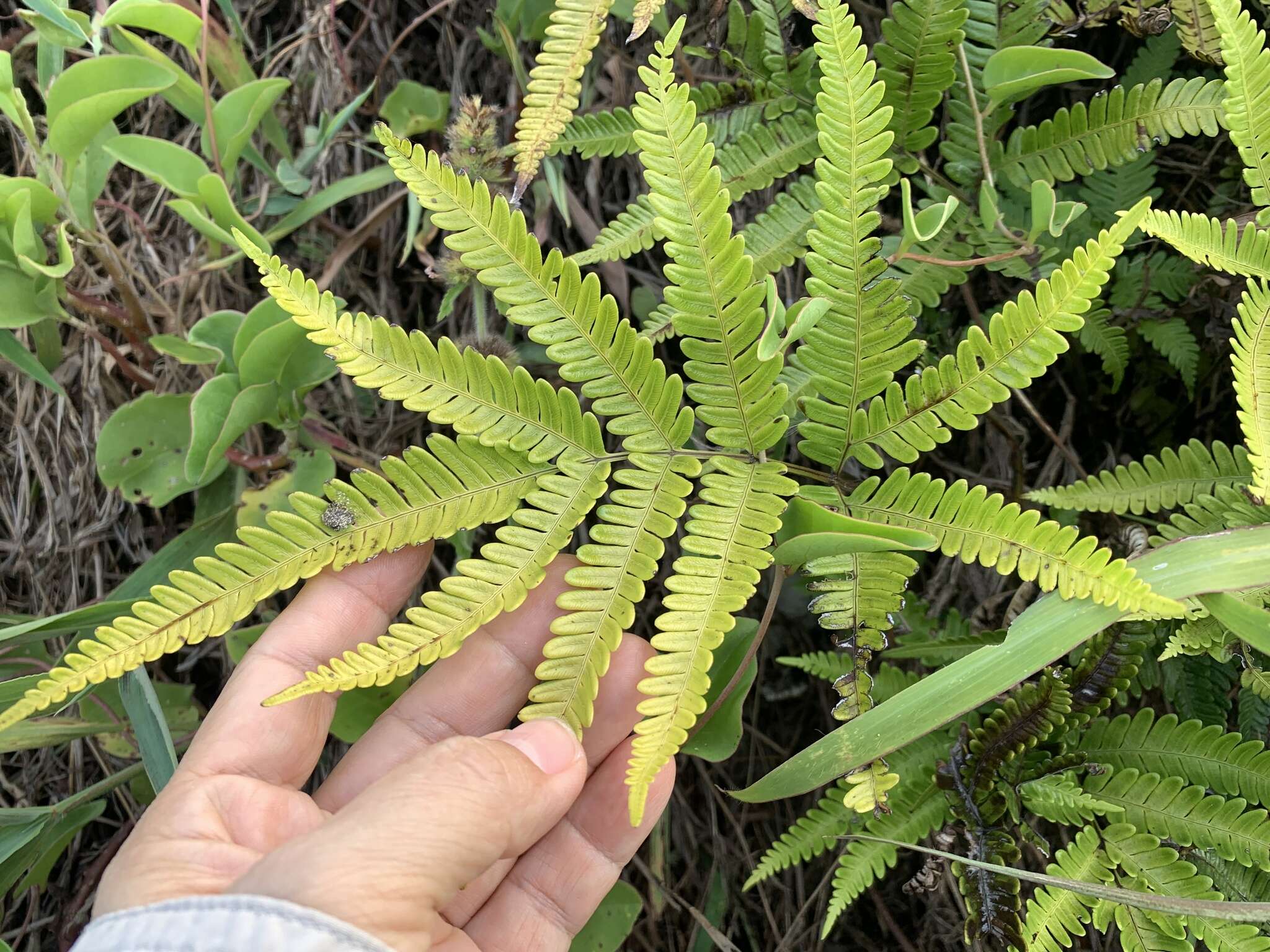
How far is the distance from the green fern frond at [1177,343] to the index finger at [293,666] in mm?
1586

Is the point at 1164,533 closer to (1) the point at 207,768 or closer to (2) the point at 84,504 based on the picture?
(1) the point at 207,768

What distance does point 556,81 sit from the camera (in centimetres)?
155

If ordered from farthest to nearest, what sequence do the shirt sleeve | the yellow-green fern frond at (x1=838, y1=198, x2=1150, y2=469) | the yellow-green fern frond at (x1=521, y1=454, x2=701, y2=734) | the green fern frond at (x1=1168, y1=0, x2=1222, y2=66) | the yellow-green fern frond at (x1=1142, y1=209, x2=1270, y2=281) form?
1. the green fern frond at (x1=1168, y1=0, x2=1222, y2=66)
2. the yellow-green fern frond at (x1=1142, y1=209, x2=1270, y2=281)
3. the yellow-green fern frond at (x1=521, y1=454, x2=701, y2=734)
4. the yellow-green fern frond at (x1=838, y1=198, x2=1150, y2=469)
5. the shirt sleeve

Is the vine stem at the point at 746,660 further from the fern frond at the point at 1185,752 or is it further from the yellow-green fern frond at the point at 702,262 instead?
the fern frond at the point at 1185,752

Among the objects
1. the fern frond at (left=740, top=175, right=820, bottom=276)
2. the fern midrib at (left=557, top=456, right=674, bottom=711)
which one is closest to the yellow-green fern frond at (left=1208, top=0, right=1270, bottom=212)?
the fern frond at (left=740, top=175, right=820, bottom=276)

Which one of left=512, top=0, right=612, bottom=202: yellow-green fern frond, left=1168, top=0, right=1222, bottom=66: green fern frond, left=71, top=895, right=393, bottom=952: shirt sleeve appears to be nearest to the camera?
left=71, top=895, right=393, bottom=952: shirt sleeve

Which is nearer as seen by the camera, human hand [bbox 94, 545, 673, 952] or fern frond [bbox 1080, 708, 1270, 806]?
human hand [bbox 94, 545, 673, 952]

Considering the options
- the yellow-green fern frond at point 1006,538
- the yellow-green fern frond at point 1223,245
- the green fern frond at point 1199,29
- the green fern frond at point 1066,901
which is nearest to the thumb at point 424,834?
the yellow-green fern frond at point 1006,538

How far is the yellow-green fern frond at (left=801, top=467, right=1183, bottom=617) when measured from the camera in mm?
1129

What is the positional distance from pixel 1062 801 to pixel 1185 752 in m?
0.26

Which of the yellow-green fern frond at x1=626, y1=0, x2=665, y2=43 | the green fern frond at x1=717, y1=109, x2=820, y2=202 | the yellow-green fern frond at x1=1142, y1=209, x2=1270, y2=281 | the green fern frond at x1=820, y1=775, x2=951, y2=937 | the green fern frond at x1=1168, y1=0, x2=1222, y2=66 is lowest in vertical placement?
the green fern frond at x1=820, y1=775, x2=951, y2=937

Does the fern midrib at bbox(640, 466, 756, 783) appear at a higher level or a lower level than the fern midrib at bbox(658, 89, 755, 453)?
lower

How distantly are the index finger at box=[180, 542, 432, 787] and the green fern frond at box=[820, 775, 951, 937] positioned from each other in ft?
3.19

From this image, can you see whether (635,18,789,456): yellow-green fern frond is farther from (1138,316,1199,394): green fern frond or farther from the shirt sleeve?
(1138,316,1199,394): green fern frond
